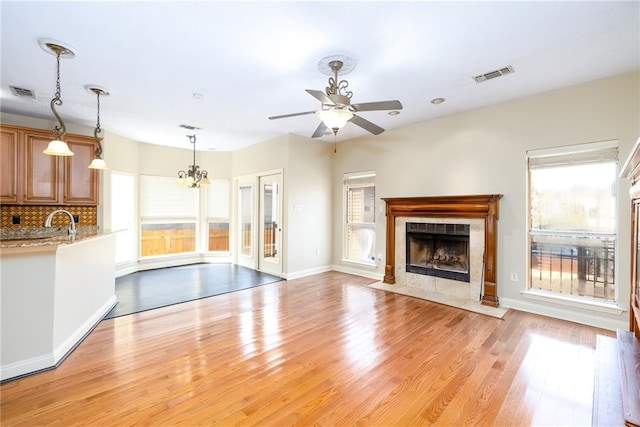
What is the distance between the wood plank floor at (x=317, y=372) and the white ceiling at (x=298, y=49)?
9.60 ft

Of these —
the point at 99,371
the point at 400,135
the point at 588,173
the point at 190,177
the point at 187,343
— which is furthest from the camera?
the point at 190,177

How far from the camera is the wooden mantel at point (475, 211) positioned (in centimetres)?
409

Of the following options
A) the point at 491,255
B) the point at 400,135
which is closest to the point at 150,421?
the point at 491,255

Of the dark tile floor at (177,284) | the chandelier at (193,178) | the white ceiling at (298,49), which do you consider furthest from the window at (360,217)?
the chandelier at (193,178)

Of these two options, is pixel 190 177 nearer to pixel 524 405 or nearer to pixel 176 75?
pixel 176 75

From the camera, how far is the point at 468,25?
2350 millimetres

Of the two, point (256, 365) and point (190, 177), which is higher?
point (190, 177)

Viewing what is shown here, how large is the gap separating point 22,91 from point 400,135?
221 inches

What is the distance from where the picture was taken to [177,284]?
17.1 feet

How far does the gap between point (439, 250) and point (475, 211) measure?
1.05 metres

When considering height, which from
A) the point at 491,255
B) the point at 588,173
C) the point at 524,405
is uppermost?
the point at 588,173

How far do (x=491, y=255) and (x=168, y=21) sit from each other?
4707 millimetres

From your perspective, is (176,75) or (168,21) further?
(176,75)

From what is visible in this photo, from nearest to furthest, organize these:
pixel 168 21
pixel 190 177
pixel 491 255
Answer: pixel 168 21 → pixel 491 255 → pixel 190 177
